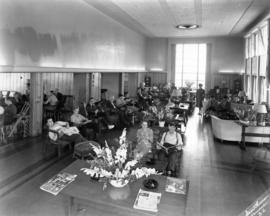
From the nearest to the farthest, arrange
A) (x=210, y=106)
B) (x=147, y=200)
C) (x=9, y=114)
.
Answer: (x=147, y=200), (x=9, y=114), (x=210, y=106)

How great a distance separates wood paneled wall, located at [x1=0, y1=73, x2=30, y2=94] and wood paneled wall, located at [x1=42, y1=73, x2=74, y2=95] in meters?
1.02

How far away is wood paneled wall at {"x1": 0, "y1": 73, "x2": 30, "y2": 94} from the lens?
12.3 m

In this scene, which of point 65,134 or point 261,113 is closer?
point 65,134

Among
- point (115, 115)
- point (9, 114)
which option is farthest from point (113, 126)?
point (9, 114)

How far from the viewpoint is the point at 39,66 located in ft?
25.6

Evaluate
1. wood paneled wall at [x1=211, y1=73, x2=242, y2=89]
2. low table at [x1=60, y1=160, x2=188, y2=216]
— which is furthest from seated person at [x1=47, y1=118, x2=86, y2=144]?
wood paneled wall at [x1=211, y1=73, x2=242, y2=89]

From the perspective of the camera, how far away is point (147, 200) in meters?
3.17

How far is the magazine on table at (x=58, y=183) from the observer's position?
3416mm

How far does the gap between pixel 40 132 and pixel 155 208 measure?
22.8 ft

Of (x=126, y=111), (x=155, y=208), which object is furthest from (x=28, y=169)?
(x=126, y=111)

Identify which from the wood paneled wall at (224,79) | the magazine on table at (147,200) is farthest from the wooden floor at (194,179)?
the wood paneled wall at (224,79)

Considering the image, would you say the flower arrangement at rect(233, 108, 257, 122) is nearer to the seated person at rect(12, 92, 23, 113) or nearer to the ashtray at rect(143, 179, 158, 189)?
the ashtray at rect(143, 179, 158, 189)

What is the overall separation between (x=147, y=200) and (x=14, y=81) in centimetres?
1167

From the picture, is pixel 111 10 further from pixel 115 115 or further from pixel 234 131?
pixel 234 131
